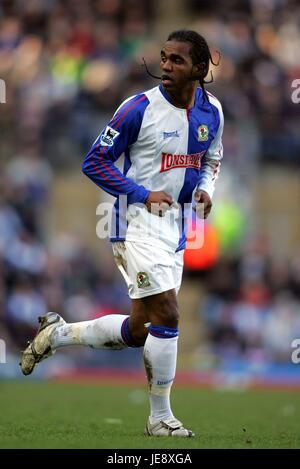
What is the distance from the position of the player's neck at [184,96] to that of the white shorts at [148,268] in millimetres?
985

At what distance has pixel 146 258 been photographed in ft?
25.3

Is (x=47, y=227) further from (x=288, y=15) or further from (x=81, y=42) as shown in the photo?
(x=288, y=15)

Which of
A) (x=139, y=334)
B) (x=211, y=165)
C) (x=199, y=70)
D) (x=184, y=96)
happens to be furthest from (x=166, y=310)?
(x=199, y=70)

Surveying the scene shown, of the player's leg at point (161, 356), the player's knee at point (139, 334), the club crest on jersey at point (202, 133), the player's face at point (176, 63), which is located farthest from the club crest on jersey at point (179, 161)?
the player's knee at point (139, 334)

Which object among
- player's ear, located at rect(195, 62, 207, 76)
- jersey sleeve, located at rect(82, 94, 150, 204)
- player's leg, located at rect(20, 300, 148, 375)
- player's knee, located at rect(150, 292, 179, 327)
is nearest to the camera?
player's knee, located at rect(150, 292, 179, 327)

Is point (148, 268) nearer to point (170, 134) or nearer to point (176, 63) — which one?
point (170, 134)

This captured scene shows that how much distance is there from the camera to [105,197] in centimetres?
1811

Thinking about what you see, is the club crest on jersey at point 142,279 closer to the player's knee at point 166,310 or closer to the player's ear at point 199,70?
the player's knee at point 166,310

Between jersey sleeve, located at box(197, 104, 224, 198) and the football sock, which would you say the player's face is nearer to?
jersey sleeve, located at box(197, 104, 224, 198)

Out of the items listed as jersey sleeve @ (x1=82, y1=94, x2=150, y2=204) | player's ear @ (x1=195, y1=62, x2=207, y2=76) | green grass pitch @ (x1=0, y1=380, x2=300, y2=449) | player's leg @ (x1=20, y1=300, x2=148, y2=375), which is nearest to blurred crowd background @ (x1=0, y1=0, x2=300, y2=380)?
green grass pitch @ (x1=0, y1=380, x2=300, y2=449)

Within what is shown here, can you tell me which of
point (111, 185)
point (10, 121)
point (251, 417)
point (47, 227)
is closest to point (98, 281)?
point (47, 227)

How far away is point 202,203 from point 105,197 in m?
10.3

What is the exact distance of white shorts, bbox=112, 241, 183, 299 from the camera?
7637 millimetres

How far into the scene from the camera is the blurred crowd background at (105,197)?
1705 centimetres
